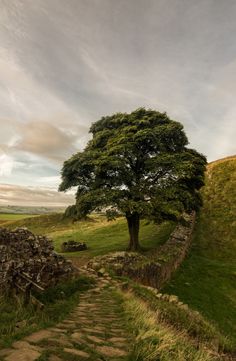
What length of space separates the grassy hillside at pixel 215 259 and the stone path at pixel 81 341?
933 cm

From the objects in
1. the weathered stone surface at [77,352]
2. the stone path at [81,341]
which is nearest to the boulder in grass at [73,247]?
the stone path at [81,341]

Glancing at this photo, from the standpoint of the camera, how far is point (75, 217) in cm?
2836

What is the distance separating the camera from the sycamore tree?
86.0ft

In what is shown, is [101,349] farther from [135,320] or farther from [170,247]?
[170,247]

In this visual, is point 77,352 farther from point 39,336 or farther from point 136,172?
point 136,172

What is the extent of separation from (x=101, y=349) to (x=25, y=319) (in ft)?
9.04

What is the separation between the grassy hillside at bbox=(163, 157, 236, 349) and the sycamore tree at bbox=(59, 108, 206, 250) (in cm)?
645

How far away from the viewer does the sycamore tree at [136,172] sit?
2622 cm

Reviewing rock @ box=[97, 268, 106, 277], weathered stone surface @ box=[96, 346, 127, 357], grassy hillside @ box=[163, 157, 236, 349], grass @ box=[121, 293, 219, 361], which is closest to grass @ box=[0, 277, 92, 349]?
weathered stone surface @ box=[96, 346, 127, 357]

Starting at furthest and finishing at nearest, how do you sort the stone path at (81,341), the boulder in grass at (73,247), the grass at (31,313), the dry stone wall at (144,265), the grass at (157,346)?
the boulder in grass at (73,247) < the dry stone wall at (144,265) < the grass at (31,313) < the grass at (157,346) < the stone path at (81,341)

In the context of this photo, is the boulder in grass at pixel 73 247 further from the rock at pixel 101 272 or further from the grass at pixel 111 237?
the rock at pixel 101 272

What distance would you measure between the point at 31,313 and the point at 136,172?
864 inches

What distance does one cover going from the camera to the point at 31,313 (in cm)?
918

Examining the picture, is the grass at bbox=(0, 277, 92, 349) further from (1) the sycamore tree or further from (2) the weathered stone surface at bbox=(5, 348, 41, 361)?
(1) the sycamore tree
